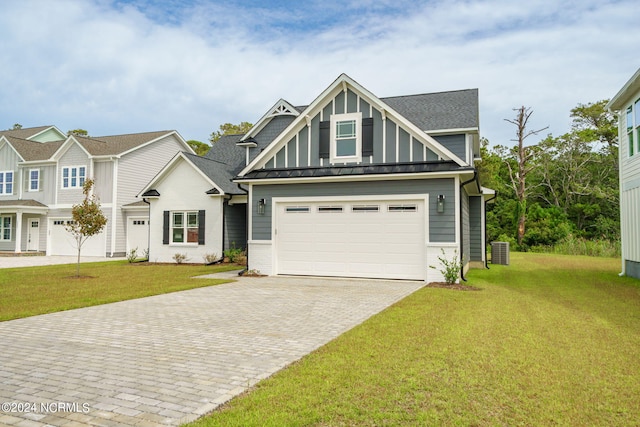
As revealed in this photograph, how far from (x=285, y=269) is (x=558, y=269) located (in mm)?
10801

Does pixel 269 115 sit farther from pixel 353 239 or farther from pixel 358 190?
pixel 353 239

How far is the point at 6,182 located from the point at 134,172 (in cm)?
943

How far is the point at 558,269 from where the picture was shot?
1777 cm

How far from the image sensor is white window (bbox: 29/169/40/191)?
2845cm

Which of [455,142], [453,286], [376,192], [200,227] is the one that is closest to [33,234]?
[200,227]

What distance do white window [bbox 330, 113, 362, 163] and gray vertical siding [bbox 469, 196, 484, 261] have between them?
7.66 m

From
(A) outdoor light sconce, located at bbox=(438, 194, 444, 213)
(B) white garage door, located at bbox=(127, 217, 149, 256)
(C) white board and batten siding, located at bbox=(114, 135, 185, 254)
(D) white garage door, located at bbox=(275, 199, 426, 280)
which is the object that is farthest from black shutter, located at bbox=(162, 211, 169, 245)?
(A) outdoor light sconce, located at bbox=(438, 194, 444, 213)

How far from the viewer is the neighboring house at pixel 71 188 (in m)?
26.3

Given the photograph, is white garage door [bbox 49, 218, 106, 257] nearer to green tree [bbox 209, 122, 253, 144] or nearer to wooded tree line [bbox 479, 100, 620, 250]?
green tree [bbox 209, 122, 253, 144]

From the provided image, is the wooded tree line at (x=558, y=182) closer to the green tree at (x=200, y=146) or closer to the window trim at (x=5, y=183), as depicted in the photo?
the green tree at (x=200, y=146)

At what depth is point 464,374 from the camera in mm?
4789

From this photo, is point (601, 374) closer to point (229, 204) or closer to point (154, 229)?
point (229, 204)

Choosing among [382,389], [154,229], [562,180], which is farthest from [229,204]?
[562,180]

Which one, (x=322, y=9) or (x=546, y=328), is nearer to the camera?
(x=546, y=328)
